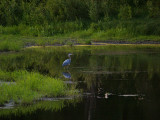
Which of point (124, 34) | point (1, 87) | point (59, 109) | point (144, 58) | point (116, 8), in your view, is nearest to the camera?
point (59, 109)

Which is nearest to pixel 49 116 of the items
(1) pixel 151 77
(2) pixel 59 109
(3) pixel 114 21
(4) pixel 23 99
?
(2) pixel 59 109

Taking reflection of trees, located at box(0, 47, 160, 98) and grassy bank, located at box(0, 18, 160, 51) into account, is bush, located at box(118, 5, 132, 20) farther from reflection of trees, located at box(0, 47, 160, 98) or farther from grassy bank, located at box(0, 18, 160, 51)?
reflection of trees, located at box(0, 47, 160, 98)

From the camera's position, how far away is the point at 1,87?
13.2 metres

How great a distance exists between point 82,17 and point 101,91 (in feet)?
104

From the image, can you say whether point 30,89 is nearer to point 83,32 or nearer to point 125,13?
point 83,32

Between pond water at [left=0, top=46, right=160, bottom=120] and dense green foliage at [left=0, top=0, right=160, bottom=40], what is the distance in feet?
47.0

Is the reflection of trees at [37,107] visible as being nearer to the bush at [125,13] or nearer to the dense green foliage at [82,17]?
the dense green foliage at [82,17]

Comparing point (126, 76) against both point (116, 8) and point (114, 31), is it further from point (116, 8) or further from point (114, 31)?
point (116, 8)

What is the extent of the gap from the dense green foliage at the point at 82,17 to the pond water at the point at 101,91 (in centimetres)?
1434

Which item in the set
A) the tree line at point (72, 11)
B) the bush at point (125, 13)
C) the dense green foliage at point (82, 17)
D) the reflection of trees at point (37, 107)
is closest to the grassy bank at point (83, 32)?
the dense green foliage at point (82, 17)

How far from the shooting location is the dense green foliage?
3969cm

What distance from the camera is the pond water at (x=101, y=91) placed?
11.3 metres

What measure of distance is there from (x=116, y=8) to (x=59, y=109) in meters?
34.1

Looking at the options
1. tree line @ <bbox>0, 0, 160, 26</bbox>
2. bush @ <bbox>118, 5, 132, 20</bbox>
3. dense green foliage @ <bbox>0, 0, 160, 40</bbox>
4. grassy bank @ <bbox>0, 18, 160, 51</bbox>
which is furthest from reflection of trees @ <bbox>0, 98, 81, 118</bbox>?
tree line @ <bbox>0, 0, 160, 26</bbox>
